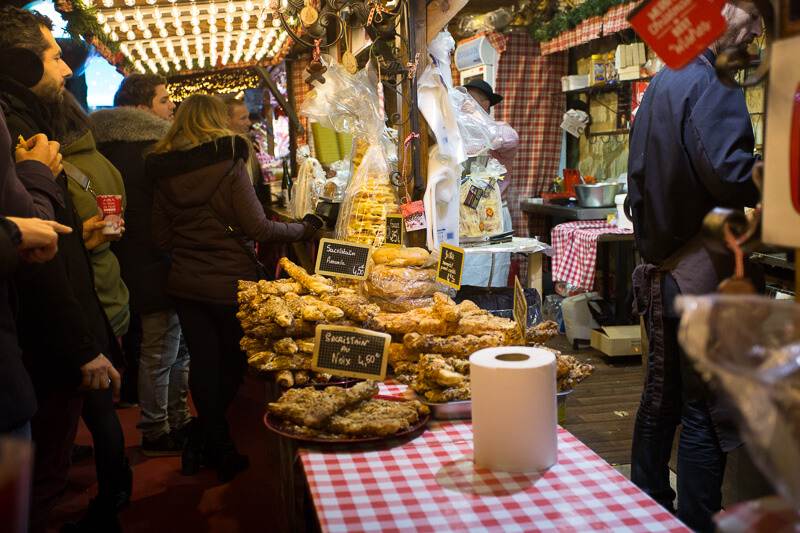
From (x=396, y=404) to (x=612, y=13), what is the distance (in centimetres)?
559

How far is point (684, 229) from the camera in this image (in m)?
2.38

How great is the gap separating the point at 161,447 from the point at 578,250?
10.6ft

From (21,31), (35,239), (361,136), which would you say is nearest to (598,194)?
(361,136)

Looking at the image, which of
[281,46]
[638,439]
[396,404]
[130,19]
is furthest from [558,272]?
[281,46]

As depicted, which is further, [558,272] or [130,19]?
[130,19]

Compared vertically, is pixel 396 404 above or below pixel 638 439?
above

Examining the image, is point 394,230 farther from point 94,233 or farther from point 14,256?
point 14,256

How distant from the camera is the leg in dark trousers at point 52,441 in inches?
84.6

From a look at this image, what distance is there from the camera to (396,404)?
68.1 inches

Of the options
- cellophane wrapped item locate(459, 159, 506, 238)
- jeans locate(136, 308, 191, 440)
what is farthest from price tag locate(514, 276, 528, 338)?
jeans locate(136, 308, 191, 440)

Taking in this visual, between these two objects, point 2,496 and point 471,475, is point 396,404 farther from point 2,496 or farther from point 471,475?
point 2,496

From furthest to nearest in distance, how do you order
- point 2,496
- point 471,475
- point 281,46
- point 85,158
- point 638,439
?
point 281,46, point 85,158, point 638,439, point 471,475, point 2,496

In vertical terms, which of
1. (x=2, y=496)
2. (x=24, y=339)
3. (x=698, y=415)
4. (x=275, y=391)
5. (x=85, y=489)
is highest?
(x=2, y=496)

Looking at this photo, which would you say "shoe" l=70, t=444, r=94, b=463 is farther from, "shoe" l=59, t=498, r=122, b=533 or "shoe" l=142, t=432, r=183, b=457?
"shoe" l=59, t=498, r=122, b=533
